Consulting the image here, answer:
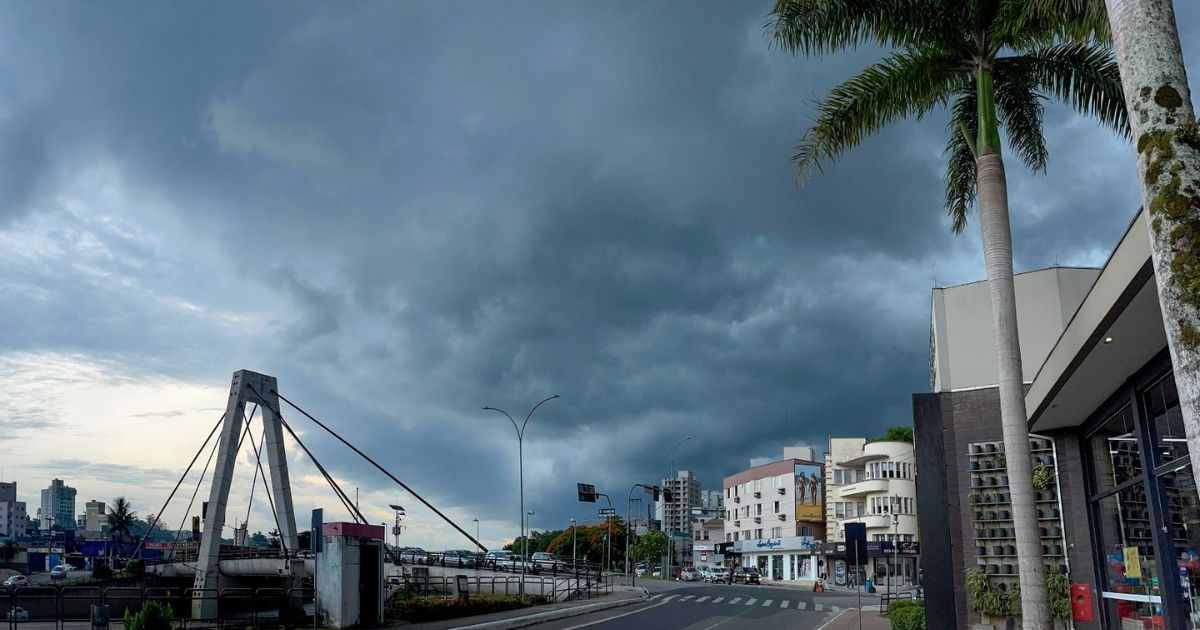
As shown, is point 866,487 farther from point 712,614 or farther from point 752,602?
point 712,614

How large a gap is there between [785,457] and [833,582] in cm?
2542

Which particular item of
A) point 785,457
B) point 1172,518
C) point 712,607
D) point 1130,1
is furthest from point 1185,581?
point 785,457

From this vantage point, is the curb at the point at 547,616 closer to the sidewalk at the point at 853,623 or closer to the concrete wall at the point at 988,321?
the sidewalk at the point at 853,623

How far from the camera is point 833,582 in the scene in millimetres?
87312

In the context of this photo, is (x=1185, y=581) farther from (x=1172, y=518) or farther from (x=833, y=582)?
(x=833, y=582)

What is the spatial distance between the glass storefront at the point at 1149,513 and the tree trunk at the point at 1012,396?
73.1 inches

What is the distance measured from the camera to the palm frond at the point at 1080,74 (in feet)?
52.8

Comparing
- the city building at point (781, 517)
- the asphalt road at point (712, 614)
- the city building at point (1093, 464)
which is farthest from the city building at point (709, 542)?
the city building at point (1093, 464)

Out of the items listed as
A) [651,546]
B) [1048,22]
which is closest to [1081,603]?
[1048,22]

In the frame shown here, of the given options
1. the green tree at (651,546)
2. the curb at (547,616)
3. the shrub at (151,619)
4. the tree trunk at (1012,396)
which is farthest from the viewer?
the green tree at (651,546)

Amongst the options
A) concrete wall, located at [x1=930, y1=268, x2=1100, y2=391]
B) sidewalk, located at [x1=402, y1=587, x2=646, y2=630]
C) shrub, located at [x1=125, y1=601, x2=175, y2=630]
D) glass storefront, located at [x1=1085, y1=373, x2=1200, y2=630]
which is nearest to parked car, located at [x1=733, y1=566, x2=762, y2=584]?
sidewalk, located at [x1=402, y1=587, x2=646, y2=630]

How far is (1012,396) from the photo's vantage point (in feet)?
45.6

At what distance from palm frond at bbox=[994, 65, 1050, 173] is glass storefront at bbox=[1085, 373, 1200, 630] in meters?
5.52

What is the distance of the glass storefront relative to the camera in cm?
1287
